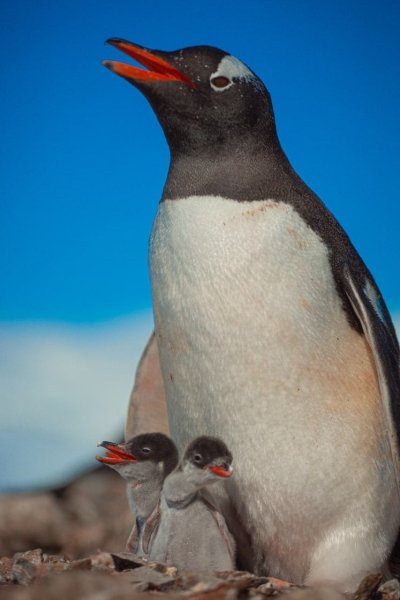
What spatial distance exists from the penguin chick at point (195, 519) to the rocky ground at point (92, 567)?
1.17 feet

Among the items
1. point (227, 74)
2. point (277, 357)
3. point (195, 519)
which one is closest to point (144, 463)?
point (195, 519)

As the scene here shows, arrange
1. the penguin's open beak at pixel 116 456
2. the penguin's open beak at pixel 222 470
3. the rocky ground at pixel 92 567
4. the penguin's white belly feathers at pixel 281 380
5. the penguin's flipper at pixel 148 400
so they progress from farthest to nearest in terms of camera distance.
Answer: the penguin's flipper at pixel 148 400 → the penguin's open beak at pixel 116 456 → the penguin's white belly feathers at pixel 281 380 → the penguin's open beak at pixel 222 470 → the rocky ground at pixel 92 567

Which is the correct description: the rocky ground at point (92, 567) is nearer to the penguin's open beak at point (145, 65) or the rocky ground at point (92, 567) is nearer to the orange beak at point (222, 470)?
the orange beak at point (222, 470)

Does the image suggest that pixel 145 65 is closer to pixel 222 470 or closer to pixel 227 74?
pixel 227 74

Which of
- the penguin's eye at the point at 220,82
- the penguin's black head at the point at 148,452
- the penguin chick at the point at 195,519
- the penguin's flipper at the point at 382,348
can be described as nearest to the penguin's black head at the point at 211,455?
the penguin chick at the point at 195,519

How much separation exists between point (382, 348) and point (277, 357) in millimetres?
435

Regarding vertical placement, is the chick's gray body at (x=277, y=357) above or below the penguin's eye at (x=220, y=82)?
below

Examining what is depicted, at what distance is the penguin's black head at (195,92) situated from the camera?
3.78 metres

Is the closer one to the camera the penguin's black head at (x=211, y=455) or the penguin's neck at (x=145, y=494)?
the penguin's black head at (x=211, y=455)

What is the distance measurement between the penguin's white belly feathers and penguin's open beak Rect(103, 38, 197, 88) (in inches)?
22.1

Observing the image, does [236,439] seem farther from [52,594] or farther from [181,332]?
[52,594]

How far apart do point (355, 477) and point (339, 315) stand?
0.66 meters

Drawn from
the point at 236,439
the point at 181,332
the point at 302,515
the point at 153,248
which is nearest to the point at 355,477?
the point at 302,515

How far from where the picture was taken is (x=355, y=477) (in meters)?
3.60
